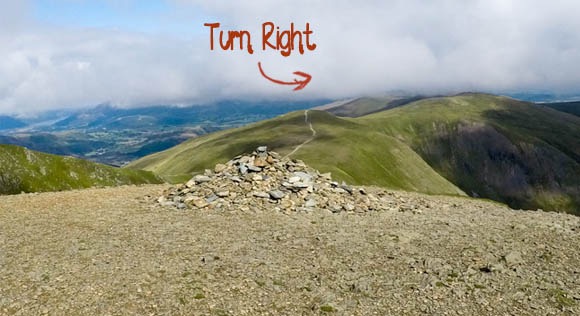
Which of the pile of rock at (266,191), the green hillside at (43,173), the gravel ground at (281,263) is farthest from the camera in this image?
the green hillside at (43,173)

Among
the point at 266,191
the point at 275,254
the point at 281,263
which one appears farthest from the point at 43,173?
the point at 281,263

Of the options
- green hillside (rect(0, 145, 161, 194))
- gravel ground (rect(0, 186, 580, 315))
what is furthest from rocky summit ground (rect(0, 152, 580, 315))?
green hillside (rect(0, 145, 161, 194))

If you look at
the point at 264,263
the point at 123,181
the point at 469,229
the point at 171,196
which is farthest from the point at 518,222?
the point at 123,181

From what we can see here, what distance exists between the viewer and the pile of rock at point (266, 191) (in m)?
48.5

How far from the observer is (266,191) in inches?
1969

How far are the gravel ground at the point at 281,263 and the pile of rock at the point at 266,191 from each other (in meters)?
1.89

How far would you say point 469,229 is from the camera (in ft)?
139

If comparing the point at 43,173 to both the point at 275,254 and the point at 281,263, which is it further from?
the point at 281,263

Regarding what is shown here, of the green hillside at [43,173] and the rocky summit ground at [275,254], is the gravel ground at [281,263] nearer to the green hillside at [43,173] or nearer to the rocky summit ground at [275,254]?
the rocky summit ground at [275,254]

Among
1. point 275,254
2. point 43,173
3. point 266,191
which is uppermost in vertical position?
point 266,191

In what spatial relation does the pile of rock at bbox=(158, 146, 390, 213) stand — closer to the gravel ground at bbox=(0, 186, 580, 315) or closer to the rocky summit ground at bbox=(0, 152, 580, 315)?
the rocky summit ground at bbox=(0, 152, 580, 315)

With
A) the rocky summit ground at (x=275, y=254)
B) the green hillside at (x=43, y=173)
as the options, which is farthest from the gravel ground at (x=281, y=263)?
the green hillside at (x=43, y=173)

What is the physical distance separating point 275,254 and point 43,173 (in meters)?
76.9

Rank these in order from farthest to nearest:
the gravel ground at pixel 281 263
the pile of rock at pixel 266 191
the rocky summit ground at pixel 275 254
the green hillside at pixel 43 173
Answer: the green hillside at pixel 43 173 < the pile of rock at pixel 266 191 < the rocky summit ground at pixel 275 254 < the gravel ground at pixel 281 263
